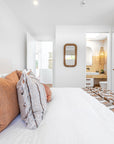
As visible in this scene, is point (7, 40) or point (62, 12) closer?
point (7, 40)

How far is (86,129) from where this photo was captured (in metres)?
0.74

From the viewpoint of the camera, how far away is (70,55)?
3.79 meters

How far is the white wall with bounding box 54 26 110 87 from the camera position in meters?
A: 3.73

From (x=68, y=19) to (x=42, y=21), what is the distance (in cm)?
83

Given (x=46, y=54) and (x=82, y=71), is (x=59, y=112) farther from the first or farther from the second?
(x=46, y=54)

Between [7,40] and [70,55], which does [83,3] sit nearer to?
[70,55]

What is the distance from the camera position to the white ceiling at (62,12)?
240 cm

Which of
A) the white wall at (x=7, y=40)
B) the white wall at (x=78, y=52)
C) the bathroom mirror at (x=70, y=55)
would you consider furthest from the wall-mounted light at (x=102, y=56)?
the white wall at (x=7, y=40)

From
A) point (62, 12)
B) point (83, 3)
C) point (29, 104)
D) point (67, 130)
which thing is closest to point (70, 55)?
point (62, 12)

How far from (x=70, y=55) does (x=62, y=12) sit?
4.66ft

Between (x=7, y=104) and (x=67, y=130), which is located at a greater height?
(x=7, y=104)

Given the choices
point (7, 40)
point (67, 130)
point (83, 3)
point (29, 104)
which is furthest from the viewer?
point (7, 40)

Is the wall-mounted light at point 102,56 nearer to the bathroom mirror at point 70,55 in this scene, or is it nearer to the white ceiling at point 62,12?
the white ceiling at point 62,12

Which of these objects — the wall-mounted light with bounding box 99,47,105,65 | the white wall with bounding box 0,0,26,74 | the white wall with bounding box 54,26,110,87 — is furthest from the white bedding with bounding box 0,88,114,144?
the wall-mounted light with bounding box 99,47,105,65
